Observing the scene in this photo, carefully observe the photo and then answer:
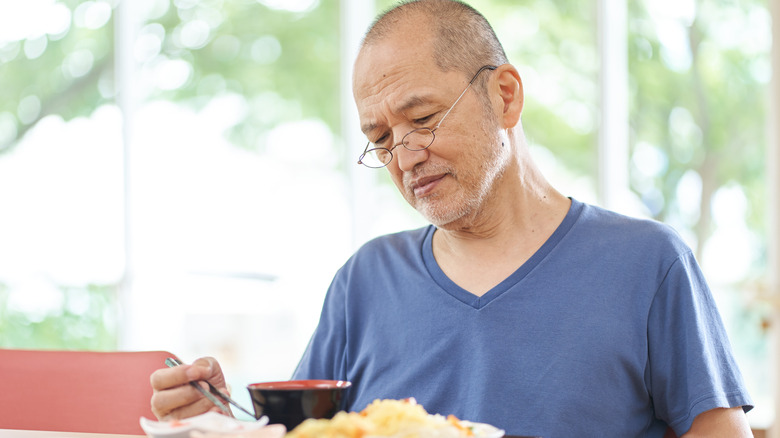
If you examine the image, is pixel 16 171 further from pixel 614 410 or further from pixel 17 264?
pixel 614 410

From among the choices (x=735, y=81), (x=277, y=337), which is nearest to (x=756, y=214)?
(x=735, y=81)

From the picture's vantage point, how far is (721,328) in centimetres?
132

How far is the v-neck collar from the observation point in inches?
54.6

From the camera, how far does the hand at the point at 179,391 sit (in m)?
1.13

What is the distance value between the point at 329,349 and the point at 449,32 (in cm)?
66

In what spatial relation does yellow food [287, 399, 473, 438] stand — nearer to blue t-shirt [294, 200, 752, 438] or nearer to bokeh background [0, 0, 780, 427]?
blue t-shirt [294, 200, 752, 438]

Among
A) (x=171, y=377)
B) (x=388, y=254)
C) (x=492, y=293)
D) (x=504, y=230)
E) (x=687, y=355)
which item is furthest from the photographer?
(x=388, y=254)

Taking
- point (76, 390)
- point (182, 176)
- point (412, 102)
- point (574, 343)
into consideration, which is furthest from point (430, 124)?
point (182, 176)

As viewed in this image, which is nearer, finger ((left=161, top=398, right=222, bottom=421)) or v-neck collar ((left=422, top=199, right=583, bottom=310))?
finger ((left=161, top=398, right=222, bottom=421))

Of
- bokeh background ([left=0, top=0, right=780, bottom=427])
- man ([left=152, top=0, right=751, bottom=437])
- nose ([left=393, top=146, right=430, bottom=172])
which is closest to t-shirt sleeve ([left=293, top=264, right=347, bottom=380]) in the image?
man ([left=152, top=0, right=751, bottom=437])

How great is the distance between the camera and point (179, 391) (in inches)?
45.3

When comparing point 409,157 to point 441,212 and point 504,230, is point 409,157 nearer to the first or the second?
point 441,212

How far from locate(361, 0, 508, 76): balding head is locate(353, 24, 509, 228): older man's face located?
0.02 meters

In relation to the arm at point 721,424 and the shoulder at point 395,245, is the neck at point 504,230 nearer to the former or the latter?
the shoulder at point 395,245
